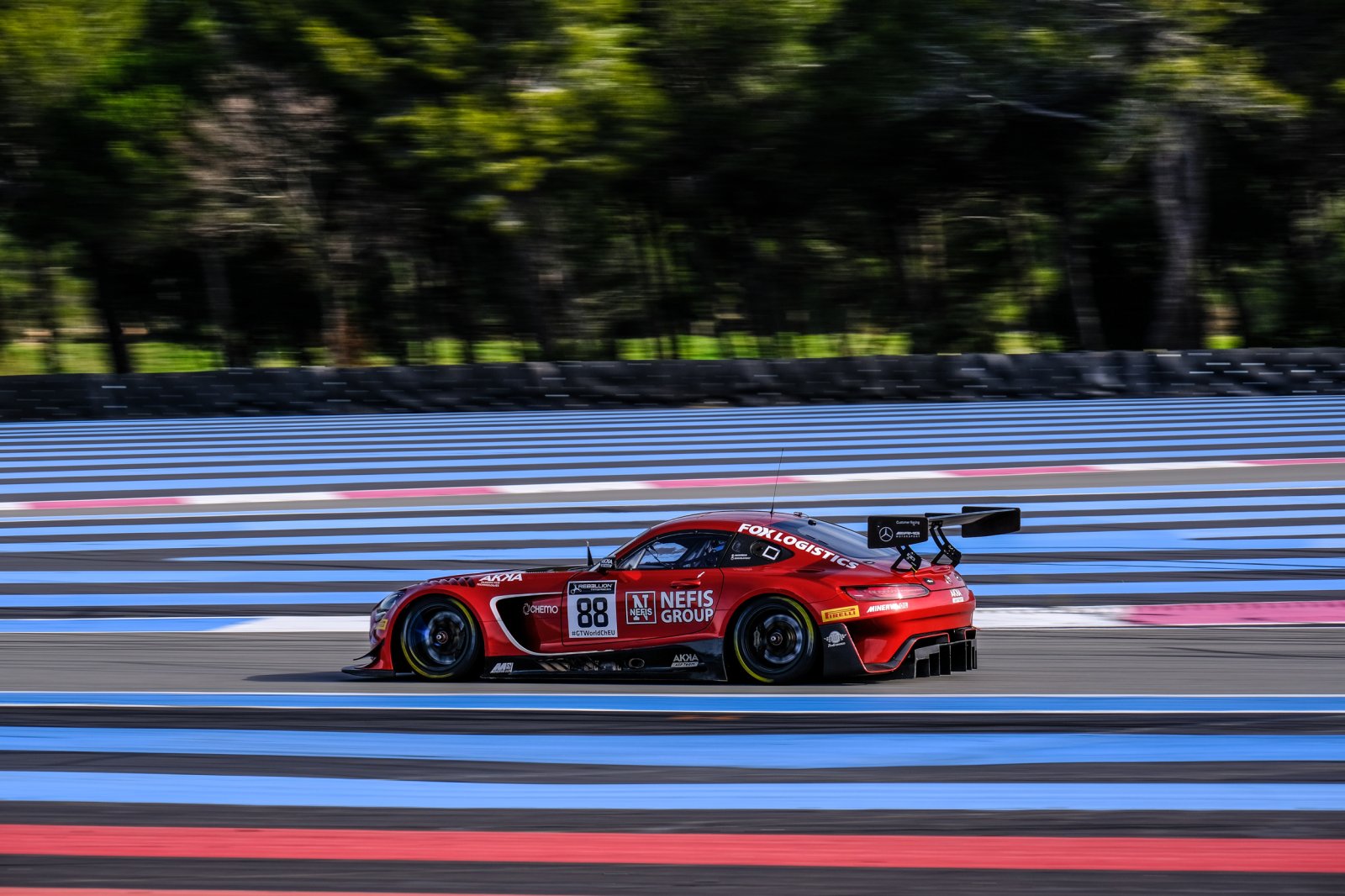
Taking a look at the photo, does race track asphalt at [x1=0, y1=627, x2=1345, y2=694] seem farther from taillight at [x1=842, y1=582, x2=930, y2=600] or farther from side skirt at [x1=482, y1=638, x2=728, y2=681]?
taillight at [x1=842, y1=582, x2=930, y2=600]

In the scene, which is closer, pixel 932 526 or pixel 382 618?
pixel 932 526

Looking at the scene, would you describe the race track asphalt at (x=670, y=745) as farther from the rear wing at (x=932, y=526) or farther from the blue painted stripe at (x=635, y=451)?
the blue painted stripe at (x=635, y=451)

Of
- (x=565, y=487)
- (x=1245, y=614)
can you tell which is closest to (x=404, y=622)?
(x=1245, y=614)

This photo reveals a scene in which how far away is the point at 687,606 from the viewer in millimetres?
8070

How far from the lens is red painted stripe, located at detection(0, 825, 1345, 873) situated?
477cm

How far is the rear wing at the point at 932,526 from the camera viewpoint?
7.85m

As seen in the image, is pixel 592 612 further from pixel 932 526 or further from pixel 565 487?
pixel 565 487

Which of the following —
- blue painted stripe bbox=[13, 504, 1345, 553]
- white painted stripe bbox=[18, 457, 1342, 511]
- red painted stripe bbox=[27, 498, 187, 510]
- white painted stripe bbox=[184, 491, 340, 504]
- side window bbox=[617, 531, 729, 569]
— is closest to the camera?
side window bbox=[617, 531, 729, 569]

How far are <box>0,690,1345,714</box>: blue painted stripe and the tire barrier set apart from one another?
14.5m

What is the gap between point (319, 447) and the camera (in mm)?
20016

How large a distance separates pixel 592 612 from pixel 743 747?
2003mm

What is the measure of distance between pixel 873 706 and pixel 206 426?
16.8 meters

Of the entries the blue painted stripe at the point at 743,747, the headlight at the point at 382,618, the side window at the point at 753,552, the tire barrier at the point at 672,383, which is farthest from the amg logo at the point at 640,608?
the tire barrier at the point at 672,383

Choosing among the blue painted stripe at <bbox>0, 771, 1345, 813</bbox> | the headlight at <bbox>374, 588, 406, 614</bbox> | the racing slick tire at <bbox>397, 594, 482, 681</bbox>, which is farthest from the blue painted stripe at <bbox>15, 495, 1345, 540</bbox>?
the blue painted stripe at <bbox>0, 771, 1345, 813</bbox>
